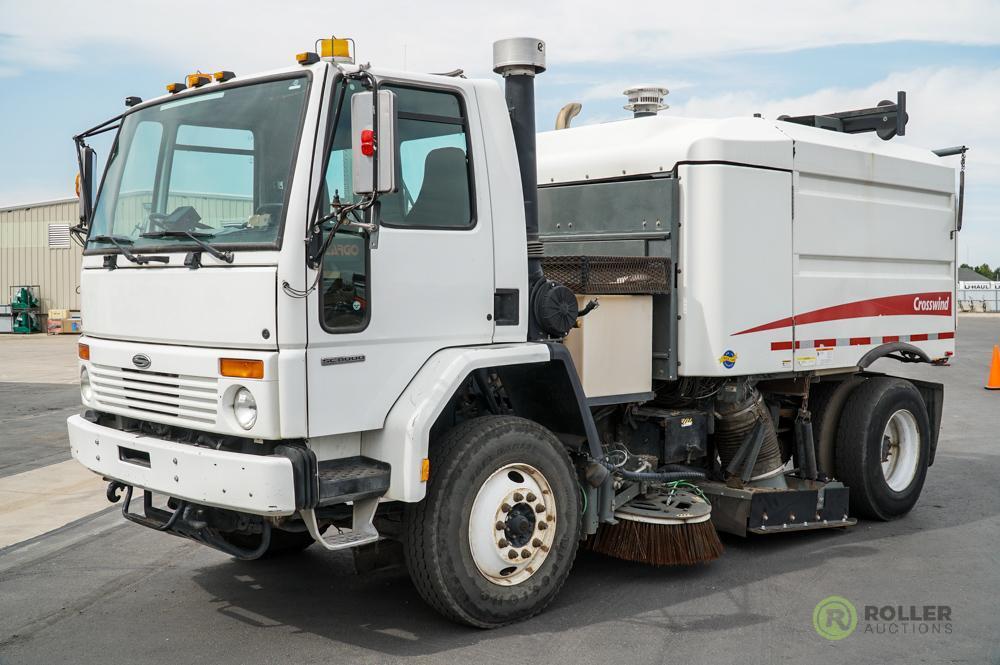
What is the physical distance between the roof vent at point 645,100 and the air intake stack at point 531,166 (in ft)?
5.86

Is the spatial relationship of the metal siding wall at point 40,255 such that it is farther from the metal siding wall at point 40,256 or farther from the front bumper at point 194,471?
the front bumper at point 194,471

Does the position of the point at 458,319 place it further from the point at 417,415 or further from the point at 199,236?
the point at 199,236

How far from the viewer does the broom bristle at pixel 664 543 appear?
5.85 m

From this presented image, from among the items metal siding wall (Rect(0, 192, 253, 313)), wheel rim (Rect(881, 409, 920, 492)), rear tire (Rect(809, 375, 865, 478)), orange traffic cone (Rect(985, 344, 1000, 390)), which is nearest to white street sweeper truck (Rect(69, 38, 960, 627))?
rear tire (Rect(809, 375, 865, 478))

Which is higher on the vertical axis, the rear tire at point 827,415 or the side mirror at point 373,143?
the side mirror at point 373,143

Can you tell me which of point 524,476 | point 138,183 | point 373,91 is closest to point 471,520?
point 524,476

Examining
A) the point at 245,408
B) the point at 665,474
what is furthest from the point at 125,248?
the point at 665,474

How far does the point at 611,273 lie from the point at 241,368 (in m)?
2.37

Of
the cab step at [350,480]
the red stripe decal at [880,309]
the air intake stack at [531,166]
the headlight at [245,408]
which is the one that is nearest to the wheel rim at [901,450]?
the red stripe decal at [880,309]

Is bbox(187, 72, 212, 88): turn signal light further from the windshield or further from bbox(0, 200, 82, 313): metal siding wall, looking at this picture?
bbox(0, 200, 82, 313): metal siding wall

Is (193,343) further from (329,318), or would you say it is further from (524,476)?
(524,476)

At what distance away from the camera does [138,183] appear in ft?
16.9

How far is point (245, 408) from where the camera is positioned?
4387 millimetres

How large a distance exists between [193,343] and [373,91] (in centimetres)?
145
